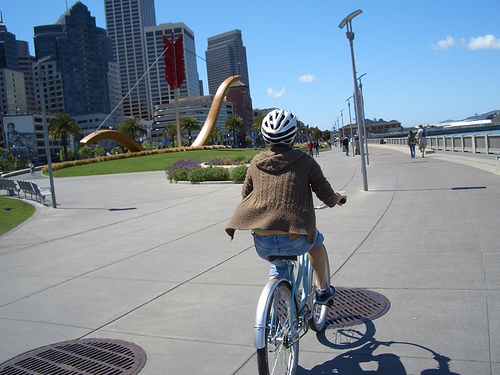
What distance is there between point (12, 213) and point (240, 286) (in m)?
13.1

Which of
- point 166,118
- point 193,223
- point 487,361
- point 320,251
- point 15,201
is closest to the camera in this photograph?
point 487,361

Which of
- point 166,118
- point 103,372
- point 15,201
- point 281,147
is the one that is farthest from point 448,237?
point 166,118

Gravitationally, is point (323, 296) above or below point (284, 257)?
below

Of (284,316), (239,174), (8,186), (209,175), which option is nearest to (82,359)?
(284,316)

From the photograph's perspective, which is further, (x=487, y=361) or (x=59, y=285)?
(x=59, y=285)

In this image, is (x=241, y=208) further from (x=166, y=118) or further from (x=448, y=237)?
(x=166, y=118)

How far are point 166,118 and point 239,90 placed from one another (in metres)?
31.7

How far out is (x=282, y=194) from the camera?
3367 mm

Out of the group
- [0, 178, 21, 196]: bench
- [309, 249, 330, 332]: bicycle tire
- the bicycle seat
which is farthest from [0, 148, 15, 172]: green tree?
the bicycle seat

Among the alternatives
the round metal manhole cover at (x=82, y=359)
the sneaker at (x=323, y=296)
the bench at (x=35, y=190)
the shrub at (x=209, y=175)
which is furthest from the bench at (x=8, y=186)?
the sneaker at (x=323, y=296)

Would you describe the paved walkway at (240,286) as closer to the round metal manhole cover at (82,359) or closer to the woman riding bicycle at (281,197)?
the round metal manhole cover at (82,359)

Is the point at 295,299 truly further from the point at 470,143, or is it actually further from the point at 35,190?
the point at 470,143

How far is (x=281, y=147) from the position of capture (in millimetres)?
3576

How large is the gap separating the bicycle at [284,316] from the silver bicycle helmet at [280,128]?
854 mm
